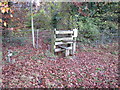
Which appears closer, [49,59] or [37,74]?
[37,74]

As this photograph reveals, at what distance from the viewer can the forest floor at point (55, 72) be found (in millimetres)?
3129

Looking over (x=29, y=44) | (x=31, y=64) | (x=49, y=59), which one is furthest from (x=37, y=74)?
(x=29, y=44)

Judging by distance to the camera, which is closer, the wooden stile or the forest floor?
the forest floor

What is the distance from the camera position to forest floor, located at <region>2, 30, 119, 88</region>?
10.3 feet

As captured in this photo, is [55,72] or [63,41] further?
[63,41]

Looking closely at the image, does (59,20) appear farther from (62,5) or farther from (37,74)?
(37,74)

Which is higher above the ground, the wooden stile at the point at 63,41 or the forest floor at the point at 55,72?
the wooden stile at the point at 63,41

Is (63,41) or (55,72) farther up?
(63,41)

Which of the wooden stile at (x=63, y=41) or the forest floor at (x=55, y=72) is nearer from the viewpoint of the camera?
the forest floor at (x=55, y=72)

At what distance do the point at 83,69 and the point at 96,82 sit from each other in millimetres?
864

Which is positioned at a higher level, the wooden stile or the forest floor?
the wooden stile

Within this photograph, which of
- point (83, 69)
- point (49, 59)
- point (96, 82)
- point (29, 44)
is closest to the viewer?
point (96, 82)

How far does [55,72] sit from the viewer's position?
3.74 m

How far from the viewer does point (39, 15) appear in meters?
7.23
